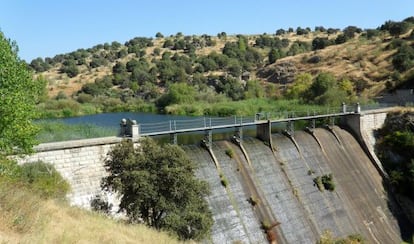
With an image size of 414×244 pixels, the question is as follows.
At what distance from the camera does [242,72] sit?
117m

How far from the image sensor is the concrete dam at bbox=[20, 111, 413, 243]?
22.9 metres

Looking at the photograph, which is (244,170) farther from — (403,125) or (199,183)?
(403,125)

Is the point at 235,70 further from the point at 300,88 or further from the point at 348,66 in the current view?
the point at 300,88

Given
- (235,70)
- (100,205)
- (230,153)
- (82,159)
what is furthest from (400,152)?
(235,70)

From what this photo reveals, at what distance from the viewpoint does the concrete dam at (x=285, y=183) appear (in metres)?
22.9

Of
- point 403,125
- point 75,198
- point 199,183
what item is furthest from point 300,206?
point 403,125

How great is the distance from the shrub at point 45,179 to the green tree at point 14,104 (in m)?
2.60

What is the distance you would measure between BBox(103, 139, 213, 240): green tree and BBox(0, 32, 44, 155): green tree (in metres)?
4.68

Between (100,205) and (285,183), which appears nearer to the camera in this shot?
(100,205)

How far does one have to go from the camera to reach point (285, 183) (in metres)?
32.0

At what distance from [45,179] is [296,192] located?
724 inches

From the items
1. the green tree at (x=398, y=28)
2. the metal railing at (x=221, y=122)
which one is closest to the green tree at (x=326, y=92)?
the metal railing at (x=221, y=122)

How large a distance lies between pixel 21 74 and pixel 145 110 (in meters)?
67.4

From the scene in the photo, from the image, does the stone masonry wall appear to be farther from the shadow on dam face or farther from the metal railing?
the shadow on dam face
